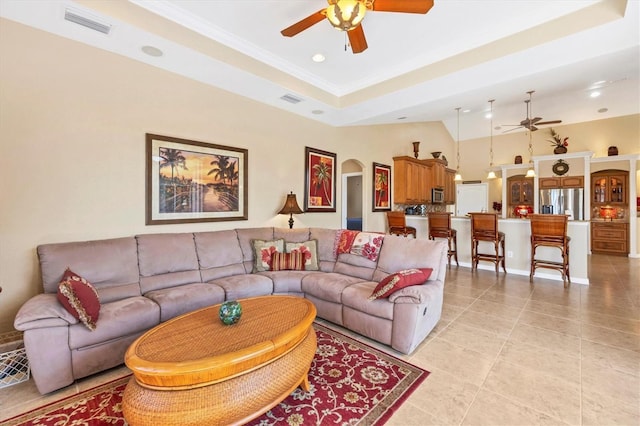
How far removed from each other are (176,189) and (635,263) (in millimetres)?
8940

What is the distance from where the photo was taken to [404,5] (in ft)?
6.91

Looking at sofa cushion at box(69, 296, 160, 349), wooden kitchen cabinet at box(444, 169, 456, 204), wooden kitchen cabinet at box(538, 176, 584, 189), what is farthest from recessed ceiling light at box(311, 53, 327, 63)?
wooden kitchen cabinet at box(538, 176, 584, 189)

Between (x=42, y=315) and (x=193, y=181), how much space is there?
198 centimetres

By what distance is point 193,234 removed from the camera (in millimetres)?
3332

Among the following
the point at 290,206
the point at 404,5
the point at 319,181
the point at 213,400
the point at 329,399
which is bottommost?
the point at 329,399

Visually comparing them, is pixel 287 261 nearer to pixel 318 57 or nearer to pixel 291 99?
pixel 291 99

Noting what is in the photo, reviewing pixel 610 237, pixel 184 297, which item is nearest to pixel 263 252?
pixel 184 297

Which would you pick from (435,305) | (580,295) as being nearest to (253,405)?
(435,305)

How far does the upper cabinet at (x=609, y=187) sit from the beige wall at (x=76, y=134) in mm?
8861

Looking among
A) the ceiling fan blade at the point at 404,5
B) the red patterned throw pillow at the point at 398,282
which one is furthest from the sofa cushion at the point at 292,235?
the ceiling fan blade at the point at 404,5

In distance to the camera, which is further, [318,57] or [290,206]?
[290,206]

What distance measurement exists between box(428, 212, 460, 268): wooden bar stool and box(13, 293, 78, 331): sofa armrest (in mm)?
5449

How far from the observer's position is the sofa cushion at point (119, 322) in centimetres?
201

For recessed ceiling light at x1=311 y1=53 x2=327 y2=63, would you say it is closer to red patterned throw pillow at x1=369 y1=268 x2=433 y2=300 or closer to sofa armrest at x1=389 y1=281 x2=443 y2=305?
red patterned throw pillow at x1=369 y1=268 x2=433 y2=300
